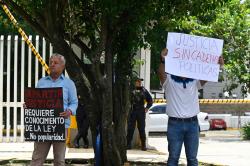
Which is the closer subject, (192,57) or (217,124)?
(192,57)

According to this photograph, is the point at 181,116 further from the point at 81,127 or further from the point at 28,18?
the point at 81,127

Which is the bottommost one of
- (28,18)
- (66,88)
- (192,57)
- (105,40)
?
(66,88)

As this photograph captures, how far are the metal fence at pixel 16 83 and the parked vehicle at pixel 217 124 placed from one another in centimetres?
1979

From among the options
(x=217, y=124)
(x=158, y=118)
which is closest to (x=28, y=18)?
(x=158, y=118)

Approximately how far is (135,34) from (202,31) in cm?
980

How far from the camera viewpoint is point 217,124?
33.7 metres

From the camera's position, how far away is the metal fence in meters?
14.7

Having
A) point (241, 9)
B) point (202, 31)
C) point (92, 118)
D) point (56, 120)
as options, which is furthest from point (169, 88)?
point (241, 9)

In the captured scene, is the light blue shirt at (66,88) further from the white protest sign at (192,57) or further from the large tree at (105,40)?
the large tree at (105,40)

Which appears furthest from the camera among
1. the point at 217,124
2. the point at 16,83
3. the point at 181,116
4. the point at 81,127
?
the point at 217,124

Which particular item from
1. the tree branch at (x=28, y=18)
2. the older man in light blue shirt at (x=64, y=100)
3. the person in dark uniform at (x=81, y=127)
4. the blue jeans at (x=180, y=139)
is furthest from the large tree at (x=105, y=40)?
the person in dark uniform at (x=81, y=127)

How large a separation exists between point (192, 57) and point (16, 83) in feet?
26.6

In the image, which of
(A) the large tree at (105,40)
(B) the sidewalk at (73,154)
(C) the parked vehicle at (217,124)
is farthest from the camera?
(C) the parked vehicle at (217,124)

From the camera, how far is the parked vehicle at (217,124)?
3353cm
